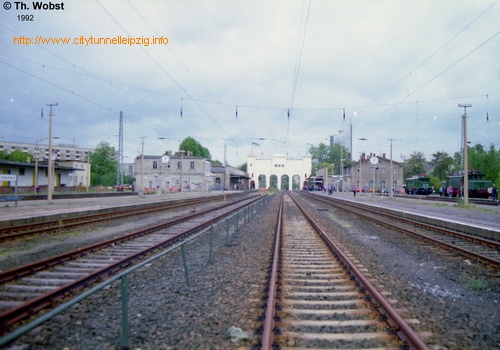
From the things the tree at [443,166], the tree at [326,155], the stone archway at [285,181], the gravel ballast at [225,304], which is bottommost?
the gravel ballast at [225,304]

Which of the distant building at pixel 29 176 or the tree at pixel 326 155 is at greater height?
the tree at pixel 326 155

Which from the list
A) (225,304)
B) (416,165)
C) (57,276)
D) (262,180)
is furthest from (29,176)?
(416,165)

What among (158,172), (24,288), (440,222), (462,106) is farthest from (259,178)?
(24,288)

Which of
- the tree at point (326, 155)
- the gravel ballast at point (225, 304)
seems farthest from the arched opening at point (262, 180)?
the gravel ballast at point (225, 304)

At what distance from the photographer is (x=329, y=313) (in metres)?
5.33

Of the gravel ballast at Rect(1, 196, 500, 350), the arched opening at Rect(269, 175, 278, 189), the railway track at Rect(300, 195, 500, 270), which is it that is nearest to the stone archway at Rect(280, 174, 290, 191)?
the arched opening at Rect(269, 175, 278, 189)

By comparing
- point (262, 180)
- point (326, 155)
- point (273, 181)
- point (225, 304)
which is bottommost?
point (225, 304)

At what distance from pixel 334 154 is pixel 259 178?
49.3 metres

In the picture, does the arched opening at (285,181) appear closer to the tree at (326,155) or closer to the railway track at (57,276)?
the tree at (326,155)

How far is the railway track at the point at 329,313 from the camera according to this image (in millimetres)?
4367

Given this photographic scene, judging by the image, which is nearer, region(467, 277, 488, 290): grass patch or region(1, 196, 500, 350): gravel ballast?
region(1, 196, 500, 350): gravel ballast

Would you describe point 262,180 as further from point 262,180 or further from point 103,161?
point 103,161

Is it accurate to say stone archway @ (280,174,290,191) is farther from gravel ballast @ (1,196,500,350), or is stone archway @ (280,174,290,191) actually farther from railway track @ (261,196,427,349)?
railway track @ (261,196,427,349)

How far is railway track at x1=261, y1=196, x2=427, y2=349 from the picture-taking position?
4367 millimetres
